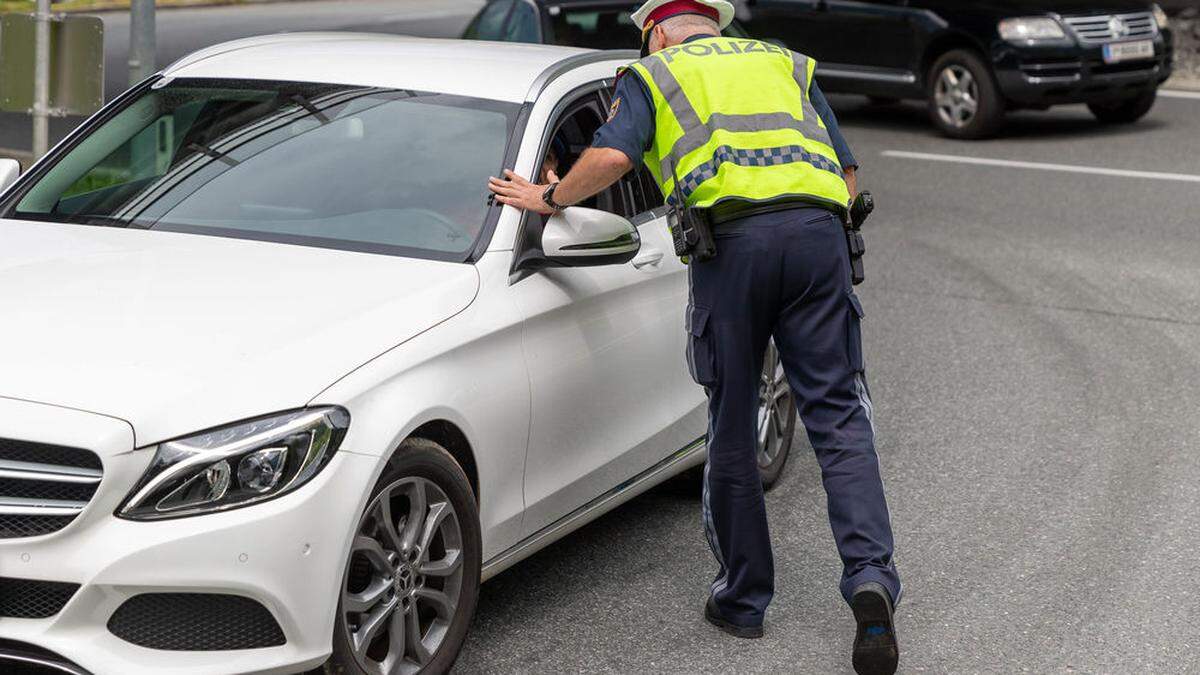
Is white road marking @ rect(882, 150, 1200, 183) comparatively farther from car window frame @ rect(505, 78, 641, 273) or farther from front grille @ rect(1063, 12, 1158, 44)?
car window frame @ rect(505, 78, 641, 273)

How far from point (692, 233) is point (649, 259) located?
2.47 ft

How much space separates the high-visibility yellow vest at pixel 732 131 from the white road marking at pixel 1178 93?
1376 cm

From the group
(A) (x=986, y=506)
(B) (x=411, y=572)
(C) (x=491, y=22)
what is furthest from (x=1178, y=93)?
(B) (x=411, y=572)

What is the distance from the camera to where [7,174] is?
5.55 metres

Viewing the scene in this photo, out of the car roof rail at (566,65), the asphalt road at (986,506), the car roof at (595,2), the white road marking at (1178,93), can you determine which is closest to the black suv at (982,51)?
the white road marking at (1178,93)

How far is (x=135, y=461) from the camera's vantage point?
3811 mm

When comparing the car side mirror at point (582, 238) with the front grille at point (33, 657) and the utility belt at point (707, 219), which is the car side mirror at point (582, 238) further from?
the front grille at point (33, 657)

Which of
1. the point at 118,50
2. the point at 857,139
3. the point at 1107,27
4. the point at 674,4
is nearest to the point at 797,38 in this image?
the point at 857,139

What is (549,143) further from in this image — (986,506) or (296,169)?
(986,506)

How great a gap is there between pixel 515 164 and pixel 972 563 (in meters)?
1.89

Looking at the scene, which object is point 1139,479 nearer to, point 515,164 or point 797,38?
point 515,164

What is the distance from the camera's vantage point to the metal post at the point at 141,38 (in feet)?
28.5

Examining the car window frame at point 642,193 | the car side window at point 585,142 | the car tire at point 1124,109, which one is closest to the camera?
the car side window at point 585,142

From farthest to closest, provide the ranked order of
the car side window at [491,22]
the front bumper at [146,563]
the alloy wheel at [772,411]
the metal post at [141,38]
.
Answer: the car side window at [491,22] < the metal post at [141,38] < the alloy wheel at [772,411] < the front bumper at [146,563]
